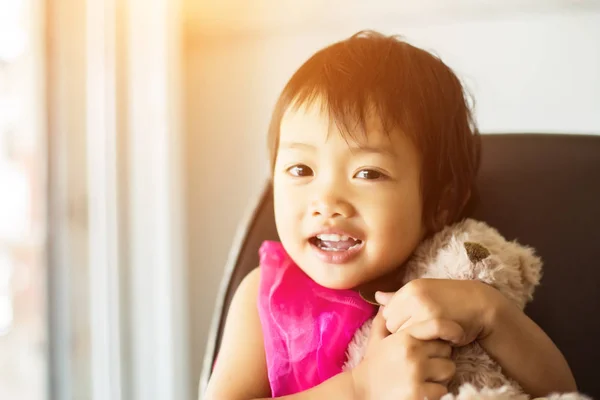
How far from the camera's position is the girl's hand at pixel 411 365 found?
579 millimetres

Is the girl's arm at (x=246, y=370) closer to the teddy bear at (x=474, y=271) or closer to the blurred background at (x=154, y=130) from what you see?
the teddy bear at (x=474, y=271)

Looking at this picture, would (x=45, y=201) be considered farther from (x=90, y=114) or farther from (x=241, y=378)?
(x=241, y=378)

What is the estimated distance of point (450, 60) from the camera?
1116mm

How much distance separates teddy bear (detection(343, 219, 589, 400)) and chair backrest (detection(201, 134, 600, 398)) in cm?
14

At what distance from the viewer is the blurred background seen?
0.84 metres

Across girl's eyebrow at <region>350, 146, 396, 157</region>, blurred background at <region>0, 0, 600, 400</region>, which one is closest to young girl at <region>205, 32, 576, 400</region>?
girl's eyebrow at <region>350, 146, 396, 157</region>

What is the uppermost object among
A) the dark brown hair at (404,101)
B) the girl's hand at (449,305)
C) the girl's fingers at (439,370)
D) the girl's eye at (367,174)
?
the dark brown hair at (404,101)

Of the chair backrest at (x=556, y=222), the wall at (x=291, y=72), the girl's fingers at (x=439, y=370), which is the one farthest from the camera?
the wall at (x=291, y=72)

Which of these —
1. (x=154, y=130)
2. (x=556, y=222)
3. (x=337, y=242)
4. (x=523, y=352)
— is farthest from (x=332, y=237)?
(x=154, y=130)

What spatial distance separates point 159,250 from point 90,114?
0.29m

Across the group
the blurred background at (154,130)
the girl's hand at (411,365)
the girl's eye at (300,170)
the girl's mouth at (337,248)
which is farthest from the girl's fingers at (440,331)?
the blurred background at (154,130)

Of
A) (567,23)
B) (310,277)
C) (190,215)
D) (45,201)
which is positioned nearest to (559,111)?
(567,23)

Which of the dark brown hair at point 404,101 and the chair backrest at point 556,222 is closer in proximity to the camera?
the dark brown hair at point 404,101

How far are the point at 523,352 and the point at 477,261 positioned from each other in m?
0.11
